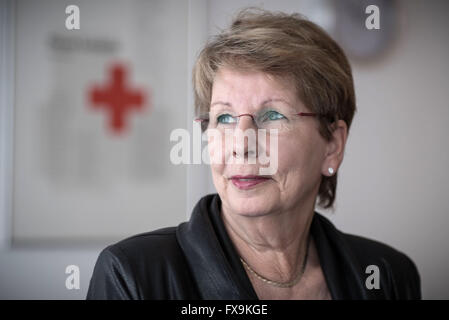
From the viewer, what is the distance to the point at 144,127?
141 cm

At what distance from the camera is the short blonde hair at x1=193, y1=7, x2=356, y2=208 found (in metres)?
0.97

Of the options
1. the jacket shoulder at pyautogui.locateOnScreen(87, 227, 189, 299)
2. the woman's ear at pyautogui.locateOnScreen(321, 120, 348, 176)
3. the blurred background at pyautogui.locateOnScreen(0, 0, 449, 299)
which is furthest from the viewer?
the blurred background at pyautogui.locateOnScreen(0, 0, 449, 299)

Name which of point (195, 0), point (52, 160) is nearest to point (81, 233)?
point (52, 160)

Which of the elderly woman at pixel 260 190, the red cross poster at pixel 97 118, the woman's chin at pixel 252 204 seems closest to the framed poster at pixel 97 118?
the red cross poster at pixel 97 118

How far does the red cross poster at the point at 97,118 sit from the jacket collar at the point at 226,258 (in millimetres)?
376

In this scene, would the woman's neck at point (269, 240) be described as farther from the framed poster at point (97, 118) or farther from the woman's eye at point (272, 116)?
the framed poster at point (97, 118)

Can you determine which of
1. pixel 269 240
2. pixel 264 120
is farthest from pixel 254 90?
pixel 269 240

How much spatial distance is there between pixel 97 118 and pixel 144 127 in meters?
0.16

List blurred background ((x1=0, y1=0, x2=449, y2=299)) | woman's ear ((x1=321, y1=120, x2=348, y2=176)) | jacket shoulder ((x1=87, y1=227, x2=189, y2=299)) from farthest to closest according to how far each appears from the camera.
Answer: blurred background ((x1=0, y1=0, x2=449, y2=299)) < woman's ear ((x1=321, y1=120, x2=348, y2=176)) < jacket shoulder ((x1=87, y1=227, x2=189, y2=299))

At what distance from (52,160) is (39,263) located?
323mm

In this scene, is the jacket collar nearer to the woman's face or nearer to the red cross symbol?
the woman's face

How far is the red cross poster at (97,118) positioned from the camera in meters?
1.30

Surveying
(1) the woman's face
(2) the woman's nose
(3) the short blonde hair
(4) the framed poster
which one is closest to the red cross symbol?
(4) the framed poster

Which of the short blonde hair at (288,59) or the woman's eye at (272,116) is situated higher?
the short blonde hair at (288,59)
